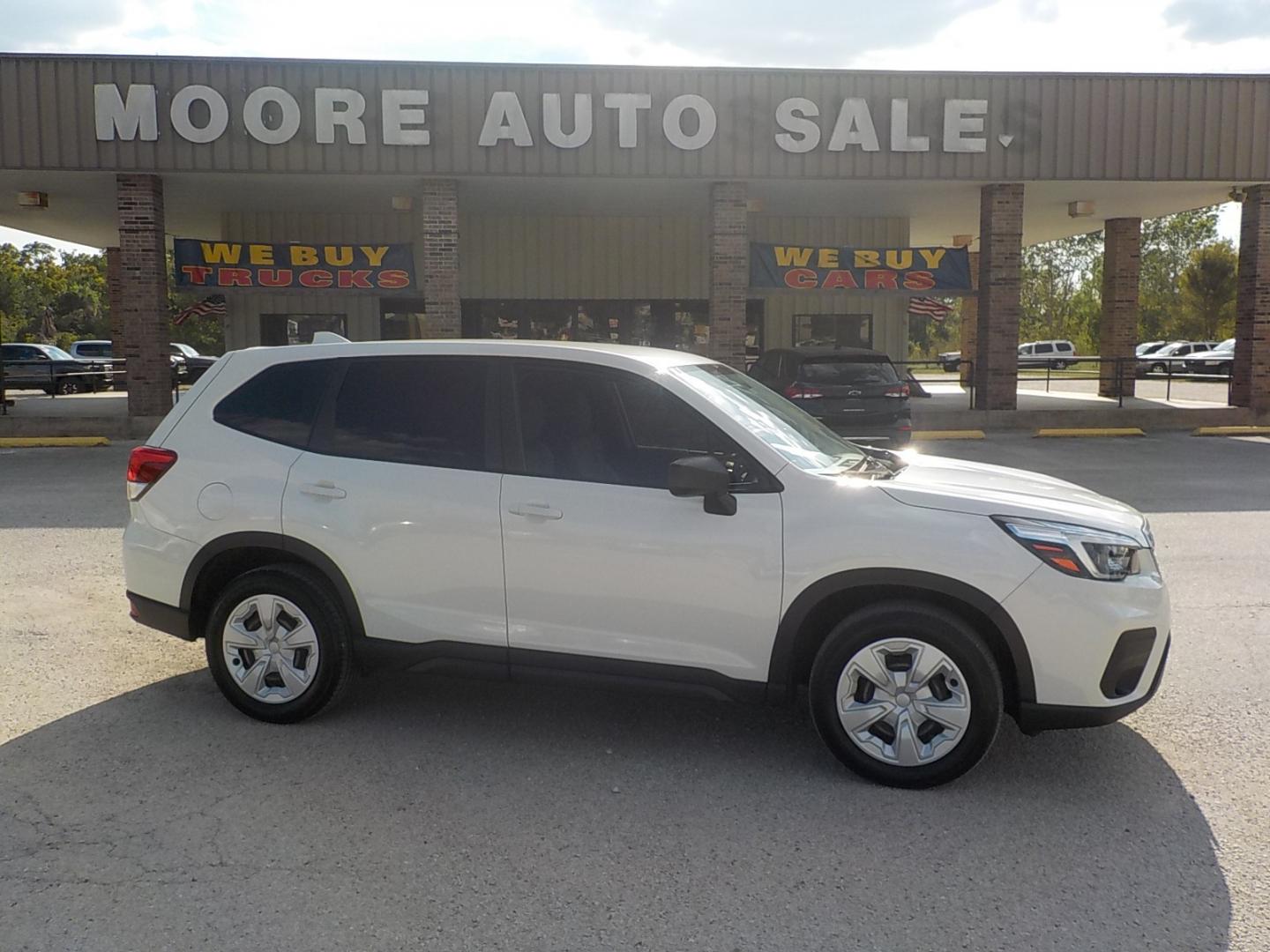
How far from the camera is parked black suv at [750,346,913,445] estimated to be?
13.9m

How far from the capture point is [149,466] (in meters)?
4.95

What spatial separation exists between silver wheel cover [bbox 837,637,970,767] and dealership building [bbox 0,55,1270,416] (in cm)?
1389

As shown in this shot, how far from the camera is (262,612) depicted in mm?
4723

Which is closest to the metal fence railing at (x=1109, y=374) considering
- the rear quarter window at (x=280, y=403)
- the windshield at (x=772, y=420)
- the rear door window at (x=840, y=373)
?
the rear door window at (x=840, y=373)

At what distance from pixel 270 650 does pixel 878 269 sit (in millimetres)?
15888

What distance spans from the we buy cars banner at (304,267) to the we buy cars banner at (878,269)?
20.8 feet

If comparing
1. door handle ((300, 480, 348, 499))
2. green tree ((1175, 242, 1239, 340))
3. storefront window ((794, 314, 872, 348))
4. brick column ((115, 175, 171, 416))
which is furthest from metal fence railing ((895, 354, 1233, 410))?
door handle ((300, 480, 348, 499))

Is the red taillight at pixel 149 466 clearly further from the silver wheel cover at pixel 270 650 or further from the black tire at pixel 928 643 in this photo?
the black tire at pixel 928 643

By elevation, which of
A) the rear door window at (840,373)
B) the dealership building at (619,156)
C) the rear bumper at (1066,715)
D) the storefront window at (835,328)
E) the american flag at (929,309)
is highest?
the dealership building at (619,156)

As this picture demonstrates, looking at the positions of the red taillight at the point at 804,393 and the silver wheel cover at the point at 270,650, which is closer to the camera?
the silver wheel cover at the point at 270,650

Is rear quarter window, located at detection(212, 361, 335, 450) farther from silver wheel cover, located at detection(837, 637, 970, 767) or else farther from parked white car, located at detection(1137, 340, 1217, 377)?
parked white car, located at detection(1137, 340, 1217, 377)

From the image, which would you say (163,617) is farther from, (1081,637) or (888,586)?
(1081,637)

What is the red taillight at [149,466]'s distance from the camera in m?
4.94

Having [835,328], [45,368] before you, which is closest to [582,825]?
[835,328]
